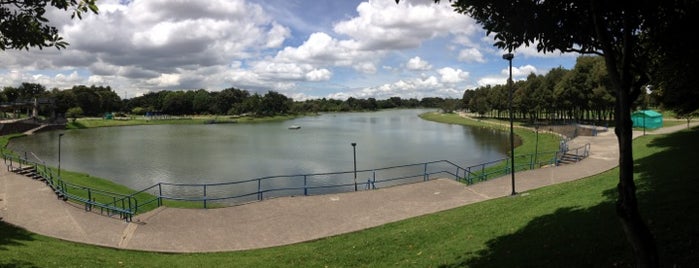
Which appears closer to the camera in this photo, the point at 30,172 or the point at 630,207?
the point at 630,207

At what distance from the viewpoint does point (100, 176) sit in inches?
1281

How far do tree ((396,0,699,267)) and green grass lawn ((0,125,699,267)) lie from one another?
2.08 metres

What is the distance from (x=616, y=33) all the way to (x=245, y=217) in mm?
13504

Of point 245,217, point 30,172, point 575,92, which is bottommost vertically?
point 245,217

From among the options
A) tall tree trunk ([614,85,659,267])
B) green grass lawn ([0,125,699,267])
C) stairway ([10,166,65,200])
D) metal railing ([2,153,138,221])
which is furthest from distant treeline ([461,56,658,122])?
stairway ([10,166,65,200])

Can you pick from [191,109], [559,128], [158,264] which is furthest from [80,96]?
[158,264]

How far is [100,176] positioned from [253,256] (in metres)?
26.2

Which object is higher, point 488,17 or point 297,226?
point 488,17

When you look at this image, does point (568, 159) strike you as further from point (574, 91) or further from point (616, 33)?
point (574, 91)

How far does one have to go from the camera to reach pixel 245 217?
16.2 m

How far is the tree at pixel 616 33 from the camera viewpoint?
561 centimetres

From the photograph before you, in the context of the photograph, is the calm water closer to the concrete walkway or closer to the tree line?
the concrete walkway

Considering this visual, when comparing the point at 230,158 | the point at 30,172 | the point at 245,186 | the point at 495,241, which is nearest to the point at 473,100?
the point at 230,158

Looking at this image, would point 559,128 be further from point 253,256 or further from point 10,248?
point 10,248
